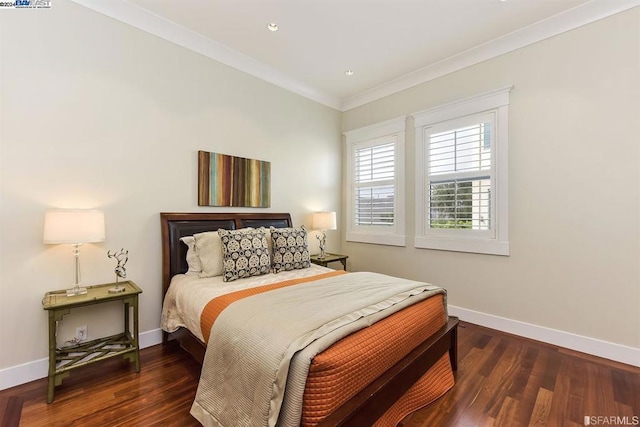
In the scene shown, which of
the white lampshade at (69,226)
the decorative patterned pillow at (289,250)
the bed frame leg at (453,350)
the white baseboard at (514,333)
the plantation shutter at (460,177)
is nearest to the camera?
the white lampshade at (69,226)

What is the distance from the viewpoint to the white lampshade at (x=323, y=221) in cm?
386

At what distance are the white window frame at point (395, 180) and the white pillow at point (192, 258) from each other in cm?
238

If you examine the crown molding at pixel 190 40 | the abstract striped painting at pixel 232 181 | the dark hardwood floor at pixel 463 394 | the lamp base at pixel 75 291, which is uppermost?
the crown molding at pixel 190 40

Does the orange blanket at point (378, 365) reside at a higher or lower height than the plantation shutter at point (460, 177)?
lower

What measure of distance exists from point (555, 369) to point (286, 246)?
2436 millimetres

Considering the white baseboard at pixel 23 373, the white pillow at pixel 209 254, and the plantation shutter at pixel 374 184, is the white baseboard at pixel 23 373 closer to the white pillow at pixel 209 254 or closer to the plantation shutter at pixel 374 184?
the white pillow at pixel 209 254

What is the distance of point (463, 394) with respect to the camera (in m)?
1.95

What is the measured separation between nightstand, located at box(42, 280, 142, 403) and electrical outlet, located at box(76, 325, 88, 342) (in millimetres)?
38

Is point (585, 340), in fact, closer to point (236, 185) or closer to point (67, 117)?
point (236, 185)

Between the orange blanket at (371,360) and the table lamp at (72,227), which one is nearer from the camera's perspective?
the orange blanket at (371,360)

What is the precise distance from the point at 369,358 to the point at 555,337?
7.66 feet

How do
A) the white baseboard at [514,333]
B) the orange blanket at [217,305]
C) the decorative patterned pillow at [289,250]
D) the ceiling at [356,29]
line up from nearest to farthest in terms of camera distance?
1. the orange blanket at [217,305]
2. the white baseboard at [514,333]
3. the ceiling at [356,29]
4. the decorative patterned pillow at [289,250]

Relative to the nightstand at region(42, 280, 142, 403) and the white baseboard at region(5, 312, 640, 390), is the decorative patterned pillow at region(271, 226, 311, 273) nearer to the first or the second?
the nightstand at region(42, 280, 142, 403)

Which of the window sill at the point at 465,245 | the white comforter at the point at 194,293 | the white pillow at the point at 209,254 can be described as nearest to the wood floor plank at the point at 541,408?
the window sill at the point at 465,245
